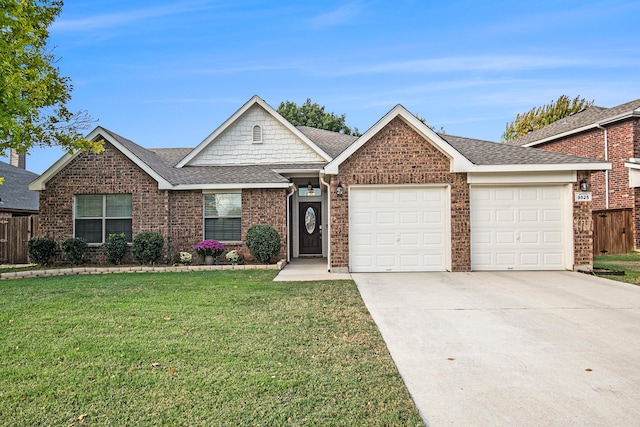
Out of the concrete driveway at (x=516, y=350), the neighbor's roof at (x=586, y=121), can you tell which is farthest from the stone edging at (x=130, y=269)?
the neighbor's roof at (x=586, y=121)

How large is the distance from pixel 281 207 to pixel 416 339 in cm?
907

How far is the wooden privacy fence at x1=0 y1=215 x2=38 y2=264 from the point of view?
15.2 m

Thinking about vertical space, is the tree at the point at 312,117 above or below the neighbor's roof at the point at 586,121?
above

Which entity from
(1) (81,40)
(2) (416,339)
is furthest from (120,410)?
(1) (81,40)

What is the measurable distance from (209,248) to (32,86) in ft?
22.6

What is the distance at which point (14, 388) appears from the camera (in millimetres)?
3697

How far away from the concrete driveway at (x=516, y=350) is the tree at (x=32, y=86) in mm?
8475

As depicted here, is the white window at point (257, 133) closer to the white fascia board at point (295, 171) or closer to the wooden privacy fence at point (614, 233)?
the white fascia board at point (295, 171)

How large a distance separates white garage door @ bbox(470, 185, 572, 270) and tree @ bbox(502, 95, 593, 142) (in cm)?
3113

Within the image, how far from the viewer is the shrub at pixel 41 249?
1313cm

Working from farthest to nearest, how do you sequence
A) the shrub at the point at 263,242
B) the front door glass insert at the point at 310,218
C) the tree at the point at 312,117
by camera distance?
1. the tree at the point at 312,117
2. the front door glass insert at the point at 310,218
3. the shrub at the point at 263,242

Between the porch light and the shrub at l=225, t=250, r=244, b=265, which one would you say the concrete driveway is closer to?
the porch light

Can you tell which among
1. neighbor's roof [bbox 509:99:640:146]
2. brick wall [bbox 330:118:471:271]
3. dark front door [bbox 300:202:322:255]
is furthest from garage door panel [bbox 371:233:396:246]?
neighbor's roof [bbox 509:99:640:146]

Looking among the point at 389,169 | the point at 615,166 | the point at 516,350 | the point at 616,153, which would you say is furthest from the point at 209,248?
the point at 616,153
